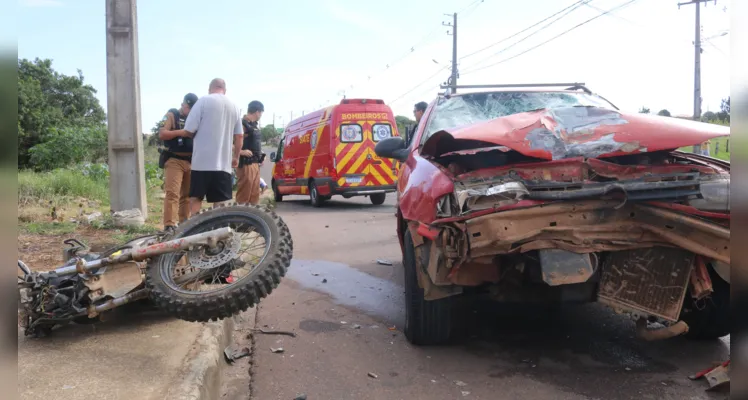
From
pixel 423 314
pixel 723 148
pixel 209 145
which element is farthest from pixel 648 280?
pixel 209 145

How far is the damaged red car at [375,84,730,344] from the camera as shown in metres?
2.71

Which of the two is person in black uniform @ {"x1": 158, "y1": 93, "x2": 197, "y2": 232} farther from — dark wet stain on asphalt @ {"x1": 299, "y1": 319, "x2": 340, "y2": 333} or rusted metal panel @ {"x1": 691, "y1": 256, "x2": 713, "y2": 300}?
rusted metal panel @ {"x1": 691, "y1": 256, "x2": 713, "y2": 300}

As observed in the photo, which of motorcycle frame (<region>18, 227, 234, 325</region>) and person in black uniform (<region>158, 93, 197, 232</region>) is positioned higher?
person in black uniform (<region>158, 93, 197, 232</region>)

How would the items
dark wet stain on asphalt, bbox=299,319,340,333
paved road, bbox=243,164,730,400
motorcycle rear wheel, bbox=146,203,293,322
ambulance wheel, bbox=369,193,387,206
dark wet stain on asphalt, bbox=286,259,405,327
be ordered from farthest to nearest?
ambulance wheel, bbox=369,193,387,206
dark wet stain on asphalt, bbox=286,259,405,327
dark wet stain on asphalt, bbox=299,319,340,333
motorcycle rear wheel, bbox=146,203,293,322
paved road, bbox=243,164,730,400

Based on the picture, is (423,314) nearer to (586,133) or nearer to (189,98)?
(586,133)

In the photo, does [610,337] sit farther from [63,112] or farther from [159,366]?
[63,112]

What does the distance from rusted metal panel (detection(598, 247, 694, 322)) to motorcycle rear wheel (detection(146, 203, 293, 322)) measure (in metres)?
1.89

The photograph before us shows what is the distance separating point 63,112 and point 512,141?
3205 centimetres

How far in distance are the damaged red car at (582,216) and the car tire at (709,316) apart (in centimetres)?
1

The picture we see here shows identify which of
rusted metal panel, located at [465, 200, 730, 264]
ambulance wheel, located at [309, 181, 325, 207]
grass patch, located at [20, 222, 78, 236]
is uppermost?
rusted metal panel, located at [465, 200, 730, 264]

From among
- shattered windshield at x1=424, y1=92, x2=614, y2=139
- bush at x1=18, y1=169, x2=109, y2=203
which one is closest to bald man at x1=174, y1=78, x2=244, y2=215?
shattered windshield at x1=424, y1=92, x2=614, y2=139

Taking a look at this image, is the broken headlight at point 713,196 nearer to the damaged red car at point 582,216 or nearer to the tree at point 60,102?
the damaged red car at point 582,216

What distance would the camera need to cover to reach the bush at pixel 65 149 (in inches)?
690

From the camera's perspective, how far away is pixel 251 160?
7293 mm
